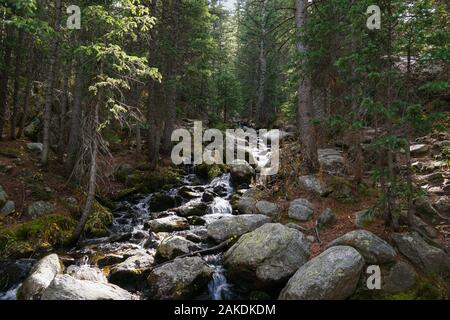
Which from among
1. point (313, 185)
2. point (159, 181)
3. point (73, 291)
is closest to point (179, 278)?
point (73, 291)

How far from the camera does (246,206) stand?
12742 mm

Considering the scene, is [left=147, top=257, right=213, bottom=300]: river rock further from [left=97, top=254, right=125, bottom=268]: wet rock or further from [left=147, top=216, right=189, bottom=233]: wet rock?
[left=147, top=216, right=189, bottom=233]: wet rock

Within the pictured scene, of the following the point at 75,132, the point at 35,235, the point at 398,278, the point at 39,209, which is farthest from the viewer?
the point at 75,132

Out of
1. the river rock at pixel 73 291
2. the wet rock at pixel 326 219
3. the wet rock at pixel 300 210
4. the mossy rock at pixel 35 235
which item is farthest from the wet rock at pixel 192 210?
the river rock at pixel 73 291

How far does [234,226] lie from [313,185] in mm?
3141

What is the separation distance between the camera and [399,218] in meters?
8.87

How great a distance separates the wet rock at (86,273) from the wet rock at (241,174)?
9246 mm

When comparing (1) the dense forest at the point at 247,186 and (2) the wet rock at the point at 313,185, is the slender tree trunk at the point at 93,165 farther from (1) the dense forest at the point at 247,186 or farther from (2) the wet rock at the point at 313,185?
(2) the wet rock at the point at 313,185

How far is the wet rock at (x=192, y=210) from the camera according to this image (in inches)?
521

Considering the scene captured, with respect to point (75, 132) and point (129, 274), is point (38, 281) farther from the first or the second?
point (75, 132)

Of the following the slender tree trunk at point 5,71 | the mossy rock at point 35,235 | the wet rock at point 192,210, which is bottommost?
the mossy rock at point 35,235
